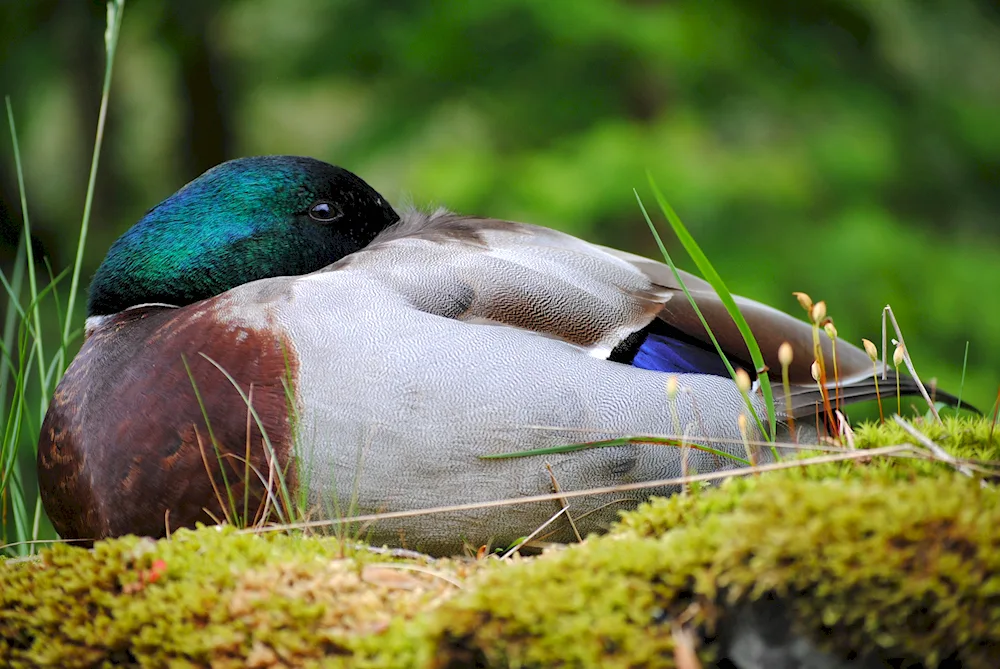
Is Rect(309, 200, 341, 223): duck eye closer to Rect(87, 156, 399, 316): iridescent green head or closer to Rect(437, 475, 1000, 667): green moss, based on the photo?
Rect(87, 156, 399, 316): iridescent green head

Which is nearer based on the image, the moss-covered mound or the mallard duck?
the moss-covered mound

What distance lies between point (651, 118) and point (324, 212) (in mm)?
4194

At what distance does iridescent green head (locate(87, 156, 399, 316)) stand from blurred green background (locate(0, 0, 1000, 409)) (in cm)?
311

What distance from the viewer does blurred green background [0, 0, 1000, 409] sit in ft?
19.0

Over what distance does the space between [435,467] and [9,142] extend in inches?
242

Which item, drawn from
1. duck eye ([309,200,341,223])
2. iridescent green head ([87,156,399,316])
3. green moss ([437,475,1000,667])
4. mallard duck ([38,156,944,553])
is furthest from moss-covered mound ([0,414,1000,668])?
duck eye ([309,200,341,223])

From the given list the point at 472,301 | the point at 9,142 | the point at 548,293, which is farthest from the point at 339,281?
the point at 9,142

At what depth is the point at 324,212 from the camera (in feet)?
8.74

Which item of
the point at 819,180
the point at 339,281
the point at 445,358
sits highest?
the point at 339,281

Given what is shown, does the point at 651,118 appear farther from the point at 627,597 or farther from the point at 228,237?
the point at 627,597

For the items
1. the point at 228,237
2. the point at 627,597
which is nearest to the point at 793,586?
the point at 627,597

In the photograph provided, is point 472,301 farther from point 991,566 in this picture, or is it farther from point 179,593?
point 991,566

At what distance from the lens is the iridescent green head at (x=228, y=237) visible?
2.52 meters

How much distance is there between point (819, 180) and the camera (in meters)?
6.13
